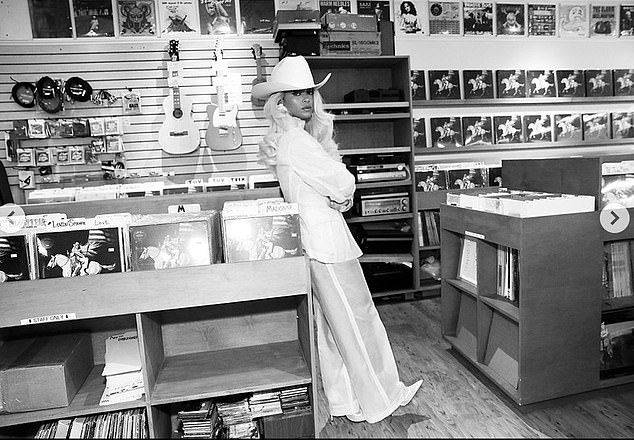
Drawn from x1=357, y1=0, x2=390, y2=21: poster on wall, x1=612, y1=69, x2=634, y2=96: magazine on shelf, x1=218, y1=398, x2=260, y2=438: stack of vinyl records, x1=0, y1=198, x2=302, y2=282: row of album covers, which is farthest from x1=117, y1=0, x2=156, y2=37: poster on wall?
x1=612, y1=69, x2=634, y2=96: magazine on shelf

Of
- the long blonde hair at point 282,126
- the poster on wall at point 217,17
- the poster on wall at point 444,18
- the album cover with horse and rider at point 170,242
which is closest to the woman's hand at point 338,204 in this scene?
the long blonde hair at point 282,126

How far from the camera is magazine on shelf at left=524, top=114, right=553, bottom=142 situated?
16.5 feet

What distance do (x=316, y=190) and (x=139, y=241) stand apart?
838mm

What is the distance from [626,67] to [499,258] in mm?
4057

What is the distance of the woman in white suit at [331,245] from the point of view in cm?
220

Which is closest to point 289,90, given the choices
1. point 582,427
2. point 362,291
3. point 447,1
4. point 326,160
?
point 326,160

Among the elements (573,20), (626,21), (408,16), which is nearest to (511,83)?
(573,20)

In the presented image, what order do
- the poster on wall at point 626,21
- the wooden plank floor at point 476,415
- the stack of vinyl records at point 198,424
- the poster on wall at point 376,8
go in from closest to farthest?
the stack of vinyl records at point 198,424
the wooden plank floor at point 476,415
the poster on wall at point 376,8
the poster on wall at point 626,21

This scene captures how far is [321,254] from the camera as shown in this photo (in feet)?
7.18

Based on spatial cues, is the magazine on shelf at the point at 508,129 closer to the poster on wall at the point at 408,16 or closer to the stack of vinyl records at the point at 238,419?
the poster on wall at the point at 408,16

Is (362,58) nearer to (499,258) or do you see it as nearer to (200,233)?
(499,258)

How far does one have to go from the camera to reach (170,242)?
5.69 ft

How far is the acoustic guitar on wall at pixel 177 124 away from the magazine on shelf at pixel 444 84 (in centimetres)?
233

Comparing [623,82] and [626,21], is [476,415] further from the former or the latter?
[626,21]
